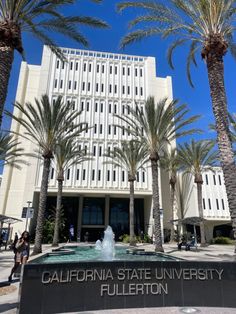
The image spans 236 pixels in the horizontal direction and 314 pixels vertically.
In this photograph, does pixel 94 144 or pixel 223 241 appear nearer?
pixel 223 241

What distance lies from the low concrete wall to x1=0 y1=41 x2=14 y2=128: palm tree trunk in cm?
613

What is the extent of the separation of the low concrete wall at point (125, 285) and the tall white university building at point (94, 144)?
3489 cm

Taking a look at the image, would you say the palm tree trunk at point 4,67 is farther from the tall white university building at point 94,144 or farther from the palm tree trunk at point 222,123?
the tall white university building at point 94,144

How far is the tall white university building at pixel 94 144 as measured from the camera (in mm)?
42219

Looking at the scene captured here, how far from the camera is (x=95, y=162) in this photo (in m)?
43.9

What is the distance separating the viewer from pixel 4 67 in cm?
1031

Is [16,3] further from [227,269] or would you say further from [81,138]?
[81,138]

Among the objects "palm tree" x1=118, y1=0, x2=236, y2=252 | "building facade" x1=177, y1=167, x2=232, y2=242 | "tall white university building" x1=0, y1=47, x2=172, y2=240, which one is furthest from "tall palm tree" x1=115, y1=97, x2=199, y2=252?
"building facade" x1=177, y1=167, x2=232, y2=242

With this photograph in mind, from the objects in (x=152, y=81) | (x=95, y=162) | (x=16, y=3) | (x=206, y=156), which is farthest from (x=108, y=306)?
(x=152, y=81)

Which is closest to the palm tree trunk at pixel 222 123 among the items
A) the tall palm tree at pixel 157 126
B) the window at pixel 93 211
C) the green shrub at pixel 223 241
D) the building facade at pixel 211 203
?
the tall palm tree at pixel 157 126

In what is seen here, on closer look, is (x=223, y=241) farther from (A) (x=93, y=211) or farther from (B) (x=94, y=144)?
(B) (x=94, y=144)

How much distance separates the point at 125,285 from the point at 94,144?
126 feet

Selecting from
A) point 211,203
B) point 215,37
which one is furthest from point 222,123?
point 211,203

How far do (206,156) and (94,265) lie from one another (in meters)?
31.1
